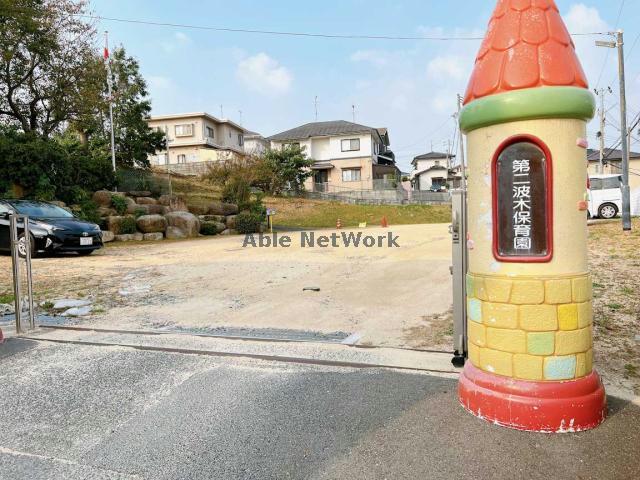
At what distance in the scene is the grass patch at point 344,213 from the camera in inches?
1003

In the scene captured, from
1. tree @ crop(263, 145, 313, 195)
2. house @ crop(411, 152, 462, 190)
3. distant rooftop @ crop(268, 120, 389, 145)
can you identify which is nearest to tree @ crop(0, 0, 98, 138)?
tree @ crop(263, 145, 313, 195)

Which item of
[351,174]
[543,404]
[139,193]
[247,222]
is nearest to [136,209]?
[139,193]

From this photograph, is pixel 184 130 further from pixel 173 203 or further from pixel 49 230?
pixel 49 230

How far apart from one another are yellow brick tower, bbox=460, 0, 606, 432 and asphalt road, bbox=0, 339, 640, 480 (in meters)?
0.23

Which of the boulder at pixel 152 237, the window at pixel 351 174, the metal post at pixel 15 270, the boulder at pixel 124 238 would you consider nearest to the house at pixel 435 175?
the window at pixel 351 174

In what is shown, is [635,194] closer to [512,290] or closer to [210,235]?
[210,235]

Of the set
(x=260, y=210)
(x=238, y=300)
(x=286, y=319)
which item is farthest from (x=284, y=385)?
(x=260, y=210)

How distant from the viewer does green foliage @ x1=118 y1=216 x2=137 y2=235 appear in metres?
15.5

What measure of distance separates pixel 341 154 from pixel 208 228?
71.8 ft

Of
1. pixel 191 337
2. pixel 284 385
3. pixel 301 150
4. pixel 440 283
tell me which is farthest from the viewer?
pixel 301 150

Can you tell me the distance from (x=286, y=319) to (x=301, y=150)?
91.0ft

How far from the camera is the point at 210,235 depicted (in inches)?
723

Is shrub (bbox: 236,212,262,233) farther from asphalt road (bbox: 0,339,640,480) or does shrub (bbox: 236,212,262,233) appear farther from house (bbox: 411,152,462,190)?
house (bbox: 411,152,462,190)

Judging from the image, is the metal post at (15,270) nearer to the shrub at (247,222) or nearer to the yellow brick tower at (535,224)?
the yellow brick tower at (535,224)
